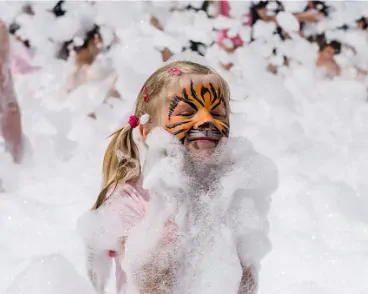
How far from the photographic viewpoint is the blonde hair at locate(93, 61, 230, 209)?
1.71ft

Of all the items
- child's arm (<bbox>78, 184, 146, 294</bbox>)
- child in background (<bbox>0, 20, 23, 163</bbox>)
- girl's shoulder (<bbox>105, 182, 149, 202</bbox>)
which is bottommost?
child in background (<bbox>0, 20, 23, 163</bbox>)

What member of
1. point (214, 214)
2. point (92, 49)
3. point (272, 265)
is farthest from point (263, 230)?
point (92, 49)

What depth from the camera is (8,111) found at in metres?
0.89

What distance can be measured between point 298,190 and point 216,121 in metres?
0.41

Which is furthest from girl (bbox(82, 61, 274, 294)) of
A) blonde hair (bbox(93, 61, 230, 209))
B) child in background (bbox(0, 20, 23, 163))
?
child in background (bbox(0, 20, 23, 163))

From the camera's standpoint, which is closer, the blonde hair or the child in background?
the blonde hair

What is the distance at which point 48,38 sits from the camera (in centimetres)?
99

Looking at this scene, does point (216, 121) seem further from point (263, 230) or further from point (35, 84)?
point (35, 84)

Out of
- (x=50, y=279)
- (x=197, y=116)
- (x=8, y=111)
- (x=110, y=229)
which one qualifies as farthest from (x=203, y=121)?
(x=8, y=111)

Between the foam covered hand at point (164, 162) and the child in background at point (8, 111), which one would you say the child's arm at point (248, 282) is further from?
the child in background at point (8, 111)

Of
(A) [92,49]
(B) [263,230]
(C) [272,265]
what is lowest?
(C) [272,265]

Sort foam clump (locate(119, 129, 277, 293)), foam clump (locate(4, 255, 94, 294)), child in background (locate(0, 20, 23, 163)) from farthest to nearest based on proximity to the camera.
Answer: child in background (locate(0, 20, 23, 163)) < foam clump (locate(4, 255, 94, 294)) < foam clump (locate(119, 129, 277, 293))

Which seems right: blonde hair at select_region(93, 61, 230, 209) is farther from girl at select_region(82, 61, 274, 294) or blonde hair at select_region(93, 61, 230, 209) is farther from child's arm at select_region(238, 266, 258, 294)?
child's arm at select_region(238, 266, 258, 294)

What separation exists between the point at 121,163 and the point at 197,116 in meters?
0.09
